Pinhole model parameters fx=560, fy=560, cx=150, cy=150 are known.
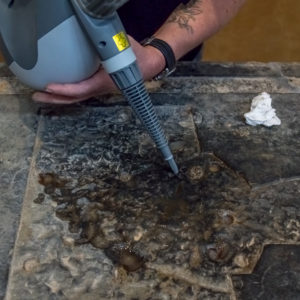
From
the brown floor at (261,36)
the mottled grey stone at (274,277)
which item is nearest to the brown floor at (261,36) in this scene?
the brown floor at (261,36)

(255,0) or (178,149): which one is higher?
(178,149)

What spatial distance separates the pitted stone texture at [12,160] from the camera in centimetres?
69

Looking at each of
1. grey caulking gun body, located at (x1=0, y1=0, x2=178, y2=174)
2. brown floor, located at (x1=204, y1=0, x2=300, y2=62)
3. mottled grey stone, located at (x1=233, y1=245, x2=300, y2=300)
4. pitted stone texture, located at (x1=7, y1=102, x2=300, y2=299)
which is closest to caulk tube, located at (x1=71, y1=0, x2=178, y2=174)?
grey caulking gun body, located at (x1=0, y1=0, x2=178, y2=174)

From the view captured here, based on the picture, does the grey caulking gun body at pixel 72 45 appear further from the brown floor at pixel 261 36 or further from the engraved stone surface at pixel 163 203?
the brown floor at pixel 261 36

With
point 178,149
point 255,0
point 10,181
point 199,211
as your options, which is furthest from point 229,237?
point 255,0

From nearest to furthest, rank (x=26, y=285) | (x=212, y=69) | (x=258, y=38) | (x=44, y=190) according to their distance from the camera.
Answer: (x=26, y=285) → (x=44, y=190) → (x=212, y=69) → (x=258, y=38)

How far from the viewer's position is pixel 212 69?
0.99 metres

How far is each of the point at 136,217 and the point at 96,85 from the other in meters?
0.20

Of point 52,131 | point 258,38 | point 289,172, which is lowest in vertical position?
point 258,38

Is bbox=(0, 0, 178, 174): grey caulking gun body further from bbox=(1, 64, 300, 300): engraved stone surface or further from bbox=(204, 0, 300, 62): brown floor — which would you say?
bbox=(204, 0, 300, 62): brown floor

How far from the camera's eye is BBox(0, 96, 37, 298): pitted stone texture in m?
0.69

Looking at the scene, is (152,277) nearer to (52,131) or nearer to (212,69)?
(52,131)

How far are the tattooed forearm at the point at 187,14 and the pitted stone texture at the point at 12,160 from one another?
286 millimetres

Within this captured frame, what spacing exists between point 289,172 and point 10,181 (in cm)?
39
